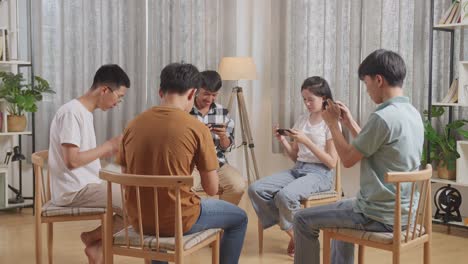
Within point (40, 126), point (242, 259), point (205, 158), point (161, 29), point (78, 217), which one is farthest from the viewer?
point (161, 29)

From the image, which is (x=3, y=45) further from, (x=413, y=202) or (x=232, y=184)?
(x=413, y=202)

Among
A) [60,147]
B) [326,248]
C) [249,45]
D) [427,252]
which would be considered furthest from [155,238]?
[249,45]

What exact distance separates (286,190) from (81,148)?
1174 mm

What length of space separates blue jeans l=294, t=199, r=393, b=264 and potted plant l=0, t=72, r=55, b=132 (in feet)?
9.43

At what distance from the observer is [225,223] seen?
9.19 feet

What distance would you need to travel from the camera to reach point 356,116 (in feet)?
17.4

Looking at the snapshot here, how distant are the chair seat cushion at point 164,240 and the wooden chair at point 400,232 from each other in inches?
21.4

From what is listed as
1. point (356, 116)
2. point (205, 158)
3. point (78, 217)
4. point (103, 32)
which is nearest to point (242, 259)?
point (78, 217)

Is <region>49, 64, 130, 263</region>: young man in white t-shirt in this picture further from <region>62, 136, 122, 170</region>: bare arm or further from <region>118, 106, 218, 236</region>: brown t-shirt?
<region>118, 106, 218, 236</region>: brown t-shirt

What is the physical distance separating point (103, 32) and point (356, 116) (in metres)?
2.27

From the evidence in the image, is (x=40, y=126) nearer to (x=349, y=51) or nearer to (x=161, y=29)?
(x=161, y=29)

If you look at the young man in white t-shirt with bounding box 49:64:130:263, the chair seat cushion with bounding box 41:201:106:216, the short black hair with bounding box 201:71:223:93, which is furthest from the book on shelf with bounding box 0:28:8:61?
the chair seat cushion with bounding box 41:201:106:216

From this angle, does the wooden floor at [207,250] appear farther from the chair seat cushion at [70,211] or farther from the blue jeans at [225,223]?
the blue jeans at [225,223]

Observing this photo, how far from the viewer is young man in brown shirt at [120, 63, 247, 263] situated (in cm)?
258
